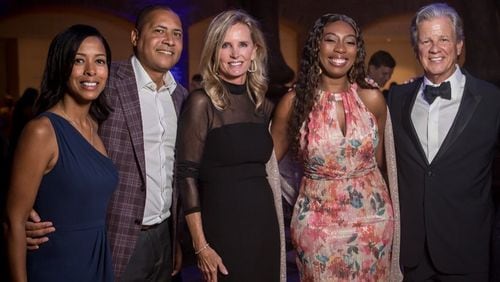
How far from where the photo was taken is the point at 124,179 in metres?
2.54

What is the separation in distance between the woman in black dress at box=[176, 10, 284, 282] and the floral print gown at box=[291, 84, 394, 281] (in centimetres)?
19

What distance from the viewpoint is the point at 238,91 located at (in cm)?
276

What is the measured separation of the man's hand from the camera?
2.11 m

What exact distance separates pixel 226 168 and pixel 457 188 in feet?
3.12

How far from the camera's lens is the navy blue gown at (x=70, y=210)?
213 centimetres

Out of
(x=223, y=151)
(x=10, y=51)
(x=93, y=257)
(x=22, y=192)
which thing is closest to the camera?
(x=22, y=192)

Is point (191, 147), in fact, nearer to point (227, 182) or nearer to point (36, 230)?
point (227, 182)

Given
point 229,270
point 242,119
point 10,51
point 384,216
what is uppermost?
point 10,51

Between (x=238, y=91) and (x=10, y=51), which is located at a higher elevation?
(x=10, y=51)

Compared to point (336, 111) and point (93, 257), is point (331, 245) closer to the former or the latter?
point (336, 111)

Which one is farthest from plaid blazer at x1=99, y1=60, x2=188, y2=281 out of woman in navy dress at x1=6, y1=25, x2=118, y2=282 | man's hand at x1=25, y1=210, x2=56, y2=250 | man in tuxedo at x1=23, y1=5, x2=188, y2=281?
man's hand at x1=25, y1=210, x2=56, y2=250

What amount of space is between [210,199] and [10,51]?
1175 centimetres

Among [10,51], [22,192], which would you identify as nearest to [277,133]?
[22,192]

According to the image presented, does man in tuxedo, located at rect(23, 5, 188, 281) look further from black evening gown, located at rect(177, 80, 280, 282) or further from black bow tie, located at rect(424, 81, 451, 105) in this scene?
black bow tie, located at rect(424, 81, 451, 105)
